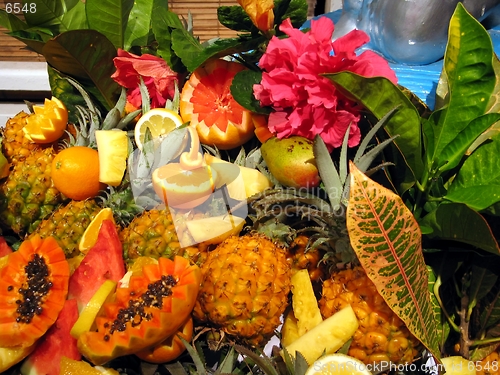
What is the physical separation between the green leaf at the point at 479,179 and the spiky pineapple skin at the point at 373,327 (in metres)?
0.28

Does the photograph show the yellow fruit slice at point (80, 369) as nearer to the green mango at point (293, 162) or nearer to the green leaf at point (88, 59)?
the green mango at point (293, 162)

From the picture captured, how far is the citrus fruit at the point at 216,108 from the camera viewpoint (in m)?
1.25

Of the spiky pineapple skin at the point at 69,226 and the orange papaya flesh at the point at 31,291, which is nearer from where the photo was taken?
the orange papaya flesh at the point at 31,291

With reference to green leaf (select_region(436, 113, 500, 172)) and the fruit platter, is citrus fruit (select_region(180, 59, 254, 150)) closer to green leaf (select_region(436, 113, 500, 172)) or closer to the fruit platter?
the fruit platter

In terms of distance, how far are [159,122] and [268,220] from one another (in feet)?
1.49

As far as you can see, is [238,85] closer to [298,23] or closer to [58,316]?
[298,23]

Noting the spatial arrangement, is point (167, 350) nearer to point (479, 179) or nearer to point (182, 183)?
point (182, 183)

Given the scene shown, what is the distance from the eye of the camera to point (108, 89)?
1.44 metres

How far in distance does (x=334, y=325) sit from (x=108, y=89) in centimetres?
109

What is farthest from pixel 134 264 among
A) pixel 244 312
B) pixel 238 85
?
pixel 238 85

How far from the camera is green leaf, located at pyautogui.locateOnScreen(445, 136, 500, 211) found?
86cm

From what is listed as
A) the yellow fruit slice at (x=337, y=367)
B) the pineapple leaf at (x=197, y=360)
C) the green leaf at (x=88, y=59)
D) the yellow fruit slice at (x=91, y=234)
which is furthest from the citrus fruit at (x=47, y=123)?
the yellow fruit slice at (x=337, y=367)

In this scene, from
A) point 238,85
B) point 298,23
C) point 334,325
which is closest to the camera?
point 334,325

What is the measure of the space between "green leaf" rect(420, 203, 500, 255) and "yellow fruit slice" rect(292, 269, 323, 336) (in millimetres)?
339
